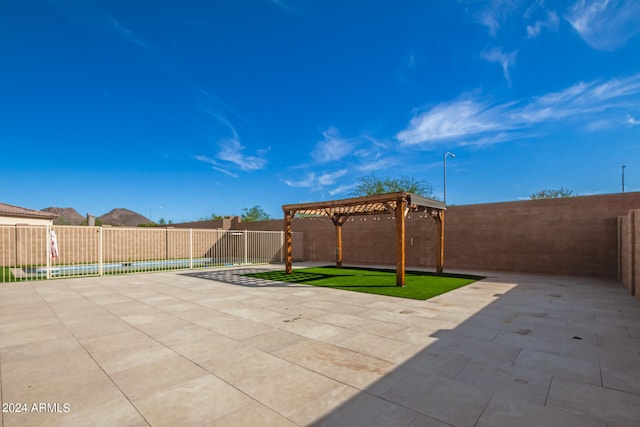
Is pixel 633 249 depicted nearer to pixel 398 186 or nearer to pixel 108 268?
pixel 108 268

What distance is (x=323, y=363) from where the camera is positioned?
10.9 ft

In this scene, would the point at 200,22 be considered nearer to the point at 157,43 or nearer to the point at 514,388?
the point at 157,43

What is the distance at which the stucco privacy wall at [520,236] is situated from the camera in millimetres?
10195

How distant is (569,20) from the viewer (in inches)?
335

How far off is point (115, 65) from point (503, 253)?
63.2 ft

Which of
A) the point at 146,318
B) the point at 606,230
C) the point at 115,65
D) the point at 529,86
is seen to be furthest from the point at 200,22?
the point at 606,230

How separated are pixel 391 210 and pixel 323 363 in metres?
6.89

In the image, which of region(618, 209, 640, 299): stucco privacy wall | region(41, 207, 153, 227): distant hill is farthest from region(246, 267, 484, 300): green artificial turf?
region(41, 207, 153, 227): distant hill

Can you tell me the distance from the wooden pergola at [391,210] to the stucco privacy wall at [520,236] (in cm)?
259

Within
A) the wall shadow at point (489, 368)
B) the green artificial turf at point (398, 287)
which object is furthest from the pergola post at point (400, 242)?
the wall shadow at point (489, 368)

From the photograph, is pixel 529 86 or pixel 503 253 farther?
pixel 529 86

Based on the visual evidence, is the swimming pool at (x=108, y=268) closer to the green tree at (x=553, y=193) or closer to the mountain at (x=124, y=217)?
the green tree at (x=553, y=193)

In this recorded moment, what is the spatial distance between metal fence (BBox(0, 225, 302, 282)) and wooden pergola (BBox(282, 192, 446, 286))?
4.19 metres

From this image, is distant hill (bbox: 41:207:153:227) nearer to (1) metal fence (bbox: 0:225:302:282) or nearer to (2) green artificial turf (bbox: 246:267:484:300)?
(1) metal fence (bbox: 0:225:302:282)
